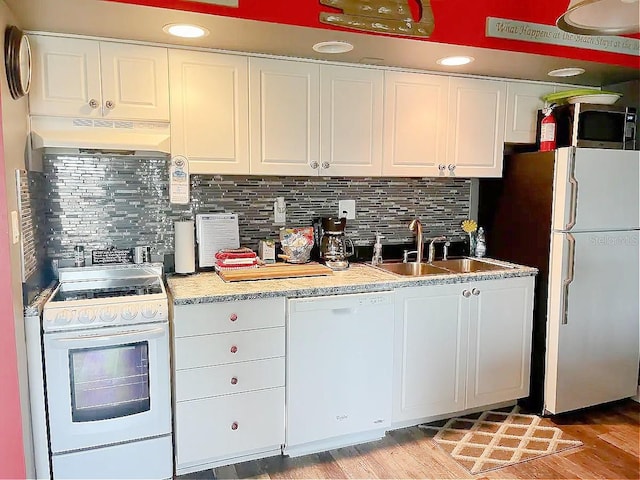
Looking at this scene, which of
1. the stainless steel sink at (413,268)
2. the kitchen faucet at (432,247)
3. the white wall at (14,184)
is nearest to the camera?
the white wall at (14,184)

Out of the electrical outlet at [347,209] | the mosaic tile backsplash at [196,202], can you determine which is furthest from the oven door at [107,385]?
the electrical outlet at [347,209]

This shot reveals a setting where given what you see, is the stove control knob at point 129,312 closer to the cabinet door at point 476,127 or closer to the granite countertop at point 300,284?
the granite countertop at point 300,284

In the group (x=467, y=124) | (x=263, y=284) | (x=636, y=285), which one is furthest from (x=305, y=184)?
(x=636, y=285)

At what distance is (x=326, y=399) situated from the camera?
2469mm

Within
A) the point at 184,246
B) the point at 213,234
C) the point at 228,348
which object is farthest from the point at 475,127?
the point at 228,348

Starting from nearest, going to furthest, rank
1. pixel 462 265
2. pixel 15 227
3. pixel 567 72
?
1. pixel 15 227
2. pixel 567 72
3. pixel 462 265

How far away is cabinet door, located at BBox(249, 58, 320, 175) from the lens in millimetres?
2545

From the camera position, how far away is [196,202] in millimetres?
2768

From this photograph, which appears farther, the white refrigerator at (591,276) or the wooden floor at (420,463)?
the white refrigerator at (591,276)

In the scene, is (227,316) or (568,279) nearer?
(227,316)

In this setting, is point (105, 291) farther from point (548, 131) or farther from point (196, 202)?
point (548, 131)

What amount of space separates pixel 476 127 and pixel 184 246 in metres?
1.91

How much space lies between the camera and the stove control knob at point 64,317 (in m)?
1.99

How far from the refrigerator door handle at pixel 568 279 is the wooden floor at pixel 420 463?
683mm
